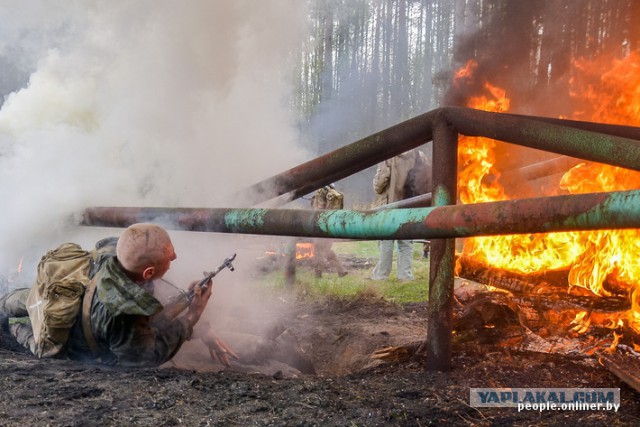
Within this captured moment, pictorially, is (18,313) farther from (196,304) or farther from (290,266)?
(290,266)

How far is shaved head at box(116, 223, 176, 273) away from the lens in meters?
3.11

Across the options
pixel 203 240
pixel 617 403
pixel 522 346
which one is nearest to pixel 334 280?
pixel 203 240

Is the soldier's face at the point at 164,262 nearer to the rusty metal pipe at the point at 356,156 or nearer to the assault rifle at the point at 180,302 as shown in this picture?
the assault rifle at the point at 180,302

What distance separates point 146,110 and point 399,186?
4507mm

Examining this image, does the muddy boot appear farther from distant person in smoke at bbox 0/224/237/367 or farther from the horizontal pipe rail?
the horizontal pipe rail

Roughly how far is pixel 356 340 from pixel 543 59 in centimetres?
387

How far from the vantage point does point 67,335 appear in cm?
331

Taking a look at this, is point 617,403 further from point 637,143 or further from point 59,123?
point 59,123

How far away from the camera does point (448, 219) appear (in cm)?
202

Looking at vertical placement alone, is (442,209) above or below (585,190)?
below

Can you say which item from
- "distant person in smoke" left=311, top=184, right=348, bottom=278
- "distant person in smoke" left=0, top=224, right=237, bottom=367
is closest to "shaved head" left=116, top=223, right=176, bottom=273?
"distant person in smoke" left=0, top=224, right=237, bottom=367

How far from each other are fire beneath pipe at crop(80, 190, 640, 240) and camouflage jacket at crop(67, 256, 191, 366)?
0.57 metres

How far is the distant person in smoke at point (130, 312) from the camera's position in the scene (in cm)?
300

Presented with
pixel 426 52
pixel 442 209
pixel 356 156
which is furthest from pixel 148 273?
pixel 426 52
